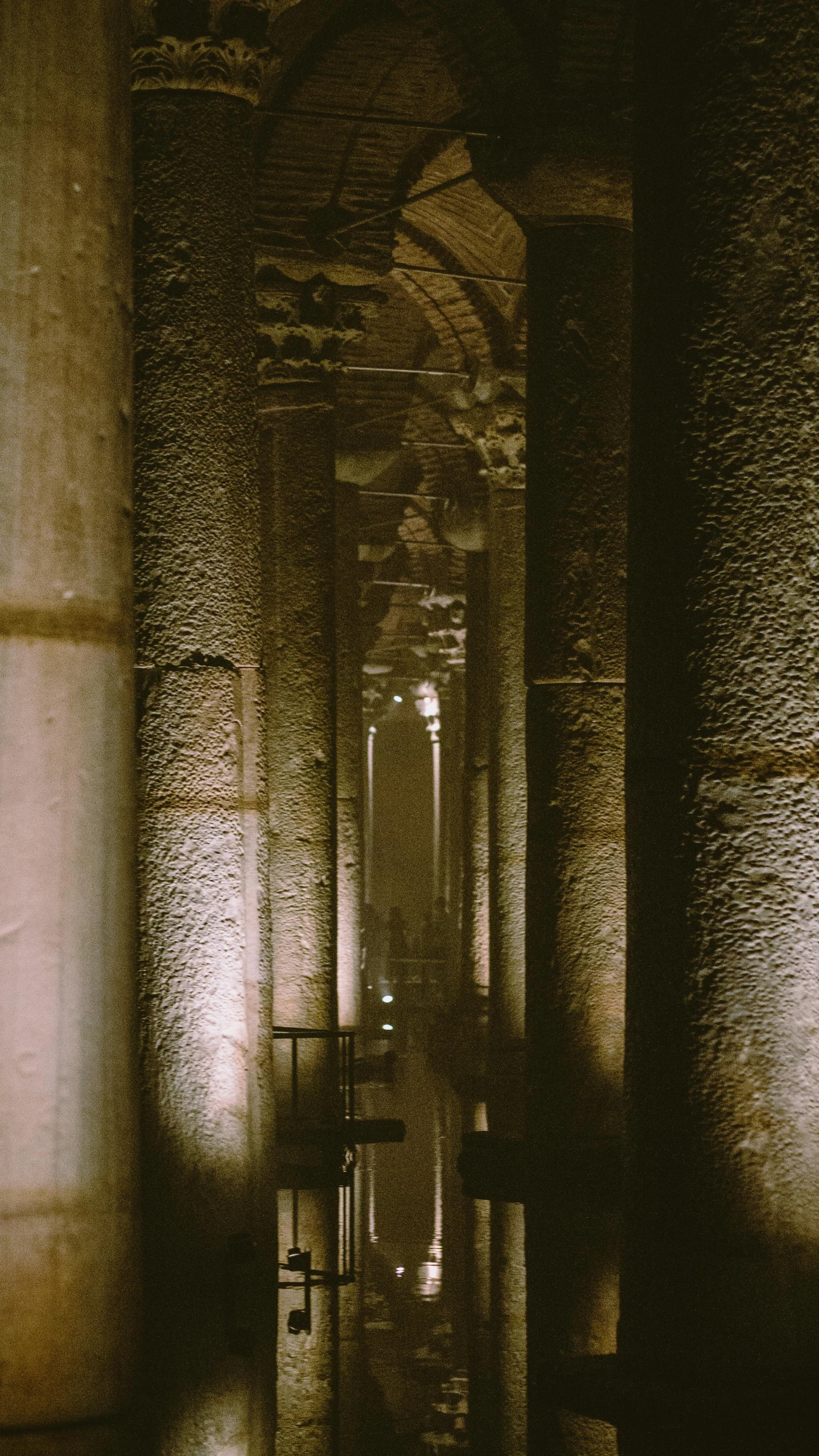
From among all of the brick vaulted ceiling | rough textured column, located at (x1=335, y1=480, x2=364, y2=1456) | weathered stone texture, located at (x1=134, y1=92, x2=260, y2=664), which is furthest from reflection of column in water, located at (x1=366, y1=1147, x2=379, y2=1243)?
the brick vaulted ceiling

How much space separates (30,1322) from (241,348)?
3735 mm

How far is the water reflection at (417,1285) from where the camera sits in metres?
4.90

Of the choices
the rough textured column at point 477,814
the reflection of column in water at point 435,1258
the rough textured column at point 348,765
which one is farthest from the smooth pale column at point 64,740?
the rough textured column at point 477,814

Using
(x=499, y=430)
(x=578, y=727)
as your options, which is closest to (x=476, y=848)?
(x=499, y=430)

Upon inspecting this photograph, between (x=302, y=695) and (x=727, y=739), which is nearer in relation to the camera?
(x=727, y=739)

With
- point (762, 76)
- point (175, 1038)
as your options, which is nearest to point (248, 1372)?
point (175, 1038)

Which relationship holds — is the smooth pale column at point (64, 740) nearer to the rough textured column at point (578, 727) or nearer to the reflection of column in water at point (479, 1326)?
the reflection of column in water at point (479, 1326)

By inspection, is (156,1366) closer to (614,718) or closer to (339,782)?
(614,718)

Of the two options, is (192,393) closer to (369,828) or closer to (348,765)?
(348,765)

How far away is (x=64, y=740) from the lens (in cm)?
396

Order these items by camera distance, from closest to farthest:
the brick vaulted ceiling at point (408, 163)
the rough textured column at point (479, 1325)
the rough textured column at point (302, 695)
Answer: the rough textured column at point (479, 1325)
the brick vaulted ceiling at point (408, 163)
the rough textured column at point (302, 695)

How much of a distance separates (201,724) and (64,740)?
6.92 feet

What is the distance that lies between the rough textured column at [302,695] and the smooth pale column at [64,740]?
575 cm

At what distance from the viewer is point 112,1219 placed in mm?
3994
